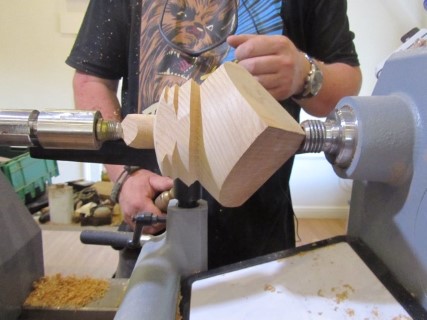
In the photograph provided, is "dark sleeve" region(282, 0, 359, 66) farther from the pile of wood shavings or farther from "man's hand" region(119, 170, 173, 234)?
the pile of wood shavings

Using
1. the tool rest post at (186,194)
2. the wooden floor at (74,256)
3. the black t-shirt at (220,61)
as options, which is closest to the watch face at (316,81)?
the black t-shirt at (220,61)

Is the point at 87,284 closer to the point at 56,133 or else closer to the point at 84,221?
the point at 56,133

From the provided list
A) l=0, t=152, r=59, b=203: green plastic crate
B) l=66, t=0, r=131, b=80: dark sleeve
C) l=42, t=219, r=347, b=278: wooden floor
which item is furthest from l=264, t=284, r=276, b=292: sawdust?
l=0, t=152, r=59, b=203: green plastic crate

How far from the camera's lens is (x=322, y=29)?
633 mm

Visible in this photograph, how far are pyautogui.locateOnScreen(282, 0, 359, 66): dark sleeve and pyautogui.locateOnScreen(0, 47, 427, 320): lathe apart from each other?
1.16 feet

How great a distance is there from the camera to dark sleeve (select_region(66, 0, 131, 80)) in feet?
2.19

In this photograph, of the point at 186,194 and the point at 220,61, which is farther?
the point at 220,61

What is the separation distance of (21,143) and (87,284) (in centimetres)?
23

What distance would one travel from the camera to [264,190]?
2.03 ft

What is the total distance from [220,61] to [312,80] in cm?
18

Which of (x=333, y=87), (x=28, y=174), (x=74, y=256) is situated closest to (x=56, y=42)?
(x=28, y=174)

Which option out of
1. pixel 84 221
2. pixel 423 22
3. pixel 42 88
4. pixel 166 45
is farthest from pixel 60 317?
pixel 423 22

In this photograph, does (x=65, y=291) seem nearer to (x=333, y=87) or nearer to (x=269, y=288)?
(x=269, y=288)

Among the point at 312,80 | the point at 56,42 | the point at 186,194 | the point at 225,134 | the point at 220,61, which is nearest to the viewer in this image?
the point at 225,134
